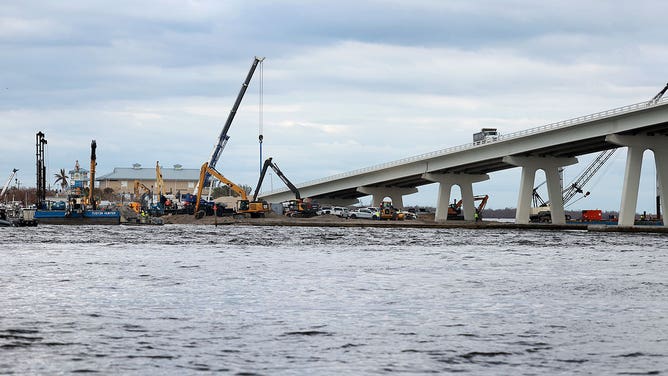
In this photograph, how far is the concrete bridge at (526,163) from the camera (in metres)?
107

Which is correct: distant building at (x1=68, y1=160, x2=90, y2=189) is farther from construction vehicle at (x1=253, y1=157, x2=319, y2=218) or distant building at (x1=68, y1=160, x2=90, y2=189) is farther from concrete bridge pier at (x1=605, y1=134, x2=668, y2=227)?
concrete bridge pier at (x1=605, y1=134, x2=668, y2=227)

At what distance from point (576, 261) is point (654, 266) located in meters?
5.86

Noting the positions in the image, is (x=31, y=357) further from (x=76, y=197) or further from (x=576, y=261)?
(x=76, y=197)

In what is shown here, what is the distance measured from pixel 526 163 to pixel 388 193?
56.2 meters

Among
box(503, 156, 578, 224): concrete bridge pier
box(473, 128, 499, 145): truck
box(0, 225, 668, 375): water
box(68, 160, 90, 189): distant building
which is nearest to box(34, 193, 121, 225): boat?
box(68, 160, 90, 189): distant building

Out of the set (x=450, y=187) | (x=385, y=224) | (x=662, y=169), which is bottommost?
(x=385, y=224)

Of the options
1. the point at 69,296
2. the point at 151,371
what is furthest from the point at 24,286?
the point at 151,371

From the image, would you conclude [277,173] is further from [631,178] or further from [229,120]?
[631,178]

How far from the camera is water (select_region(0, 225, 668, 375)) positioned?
21359mm

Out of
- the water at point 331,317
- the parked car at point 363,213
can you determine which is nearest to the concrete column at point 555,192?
the parked car at point 363,213

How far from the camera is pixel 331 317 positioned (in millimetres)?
28969

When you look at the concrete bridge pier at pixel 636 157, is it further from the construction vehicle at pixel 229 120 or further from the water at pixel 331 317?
the construction vehicle at pixel 229 120

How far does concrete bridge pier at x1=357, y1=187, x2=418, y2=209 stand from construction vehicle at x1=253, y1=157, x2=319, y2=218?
1072cm

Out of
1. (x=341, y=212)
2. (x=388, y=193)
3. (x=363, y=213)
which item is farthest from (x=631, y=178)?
(x=388, y=193)
